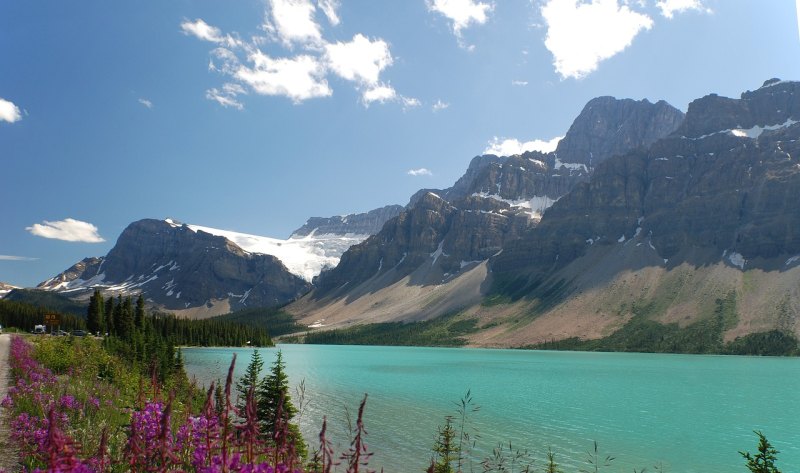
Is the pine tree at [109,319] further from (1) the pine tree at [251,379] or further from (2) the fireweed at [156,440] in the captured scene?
(2) the fireweed at [156,440]

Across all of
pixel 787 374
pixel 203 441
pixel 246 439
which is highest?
pixel 246 439

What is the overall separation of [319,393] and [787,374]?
99354 millimetres

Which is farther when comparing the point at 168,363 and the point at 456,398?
the point at 456,398

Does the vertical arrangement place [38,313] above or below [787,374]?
above

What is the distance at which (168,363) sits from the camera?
158ft

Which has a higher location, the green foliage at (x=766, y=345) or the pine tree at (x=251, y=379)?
the pine tree at (x=251, y=379)

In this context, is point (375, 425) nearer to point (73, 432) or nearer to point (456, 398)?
point (456, 398)

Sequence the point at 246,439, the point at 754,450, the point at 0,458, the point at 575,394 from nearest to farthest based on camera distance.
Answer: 1. the point at 246,439
2. the point at 0,458
3. the point at 754,450
4. the point at 575,394

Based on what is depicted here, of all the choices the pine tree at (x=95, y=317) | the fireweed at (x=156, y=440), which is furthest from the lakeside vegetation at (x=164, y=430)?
the pine tree at (x=95, y=317)

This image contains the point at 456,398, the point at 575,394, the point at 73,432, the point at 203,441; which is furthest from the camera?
the point at 575,394

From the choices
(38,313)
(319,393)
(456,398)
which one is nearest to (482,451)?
(456,398)

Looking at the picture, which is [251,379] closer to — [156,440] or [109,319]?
[156,440]

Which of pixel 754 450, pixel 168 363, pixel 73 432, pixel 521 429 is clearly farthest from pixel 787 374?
pixel 73 432

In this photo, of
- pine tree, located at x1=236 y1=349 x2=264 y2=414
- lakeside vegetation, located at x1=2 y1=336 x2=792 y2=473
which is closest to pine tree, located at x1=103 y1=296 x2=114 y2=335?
lakeside vegetation, located at x1=2 y1=336 x2=792 y2=473
